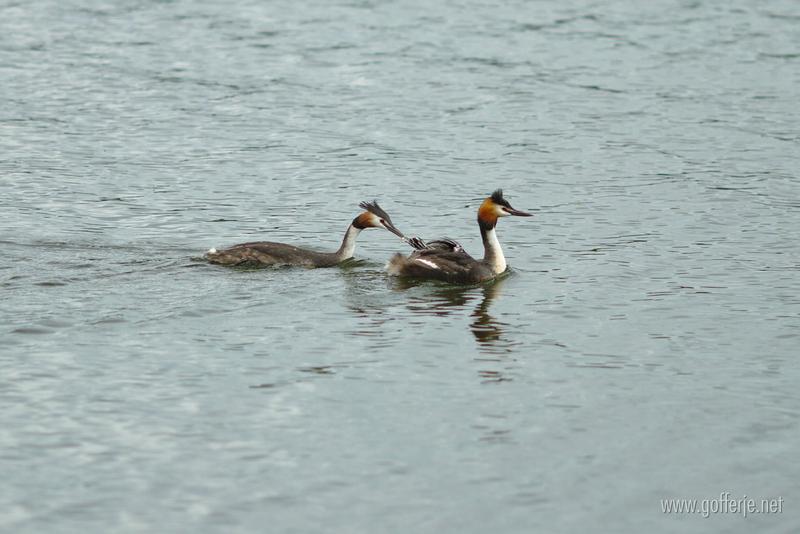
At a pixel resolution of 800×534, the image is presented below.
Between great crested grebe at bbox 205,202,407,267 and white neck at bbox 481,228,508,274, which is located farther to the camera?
white neck at bbox 481,228,508,274

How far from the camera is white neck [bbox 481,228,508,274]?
673 inches

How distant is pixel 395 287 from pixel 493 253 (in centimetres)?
126

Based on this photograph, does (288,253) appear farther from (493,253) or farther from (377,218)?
(493,253)

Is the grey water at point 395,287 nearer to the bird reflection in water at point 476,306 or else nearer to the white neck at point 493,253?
the bird reflection in water at point 476,306

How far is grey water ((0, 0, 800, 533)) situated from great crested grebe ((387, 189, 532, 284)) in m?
0.19

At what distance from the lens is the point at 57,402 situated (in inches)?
479

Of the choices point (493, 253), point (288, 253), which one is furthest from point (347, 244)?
point (493, 253)

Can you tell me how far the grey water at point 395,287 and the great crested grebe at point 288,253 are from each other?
0.27m

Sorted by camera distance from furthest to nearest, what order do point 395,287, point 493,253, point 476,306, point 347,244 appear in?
1. point 347,244
2. point 493,253
3. point 395,287
4. point 476,306

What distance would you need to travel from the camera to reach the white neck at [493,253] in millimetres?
17094

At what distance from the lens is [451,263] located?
55.3ft

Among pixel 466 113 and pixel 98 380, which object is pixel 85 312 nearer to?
pixel 98 380

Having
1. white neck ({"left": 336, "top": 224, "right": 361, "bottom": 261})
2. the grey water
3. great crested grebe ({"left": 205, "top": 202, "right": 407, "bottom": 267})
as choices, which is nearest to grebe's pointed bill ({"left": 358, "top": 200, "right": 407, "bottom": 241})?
great crested grebe ({"left": 205, "top": 202, "right": 407, "bottom": 267})

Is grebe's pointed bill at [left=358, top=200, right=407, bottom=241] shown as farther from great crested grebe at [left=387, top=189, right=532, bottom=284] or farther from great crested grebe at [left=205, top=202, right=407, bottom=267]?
great crested grebe at [left=387, top=189, right=532, bottom=284]
